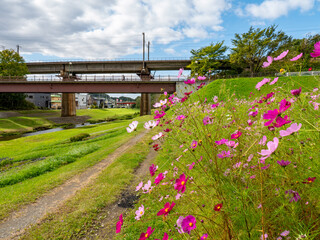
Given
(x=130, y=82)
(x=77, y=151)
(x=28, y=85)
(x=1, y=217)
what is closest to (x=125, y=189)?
(x=1, y=217)

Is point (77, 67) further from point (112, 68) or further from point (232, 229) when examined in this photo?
point (232, 229)

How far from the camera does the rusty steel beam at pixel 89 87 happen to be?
1230 inches

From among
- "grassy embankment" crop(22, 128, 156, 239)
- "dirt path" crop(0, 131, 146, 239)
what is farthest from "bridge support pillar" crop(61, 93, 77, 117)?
"grassy embankment" crop(22, 128, 156, 239)

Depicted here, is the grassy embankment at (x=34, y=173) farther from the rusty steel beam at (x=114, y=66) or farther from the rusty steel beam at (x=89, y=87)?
the rusty steel beam at (x=114, y=66)

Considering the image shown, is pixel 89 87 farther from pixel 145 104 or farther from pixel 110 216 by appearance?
pixel 110 216

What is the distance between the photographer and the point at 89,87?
33188 mm

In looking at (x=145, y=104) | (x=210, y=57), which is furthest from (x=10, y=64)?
(x=210, y=57)

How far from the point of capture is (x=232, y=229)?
5.10 feet

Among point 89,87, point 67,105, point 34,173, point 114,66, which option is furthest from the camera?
point 114,66

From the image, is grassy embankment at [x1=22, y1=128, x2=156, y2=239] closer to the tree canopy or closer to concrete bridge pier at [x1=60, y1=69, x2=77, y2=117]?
concrete bridge pier at [x1=60, y1=69, x2=77, y2=117]

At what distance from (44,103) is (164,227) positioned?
78949 mm

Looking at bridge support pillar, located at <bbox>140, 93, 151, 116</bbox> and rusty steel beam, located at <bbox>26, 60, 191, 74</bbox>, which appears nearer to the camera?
rusty steel beam, located at <bbox>26, 60, 191, 74</bbox>

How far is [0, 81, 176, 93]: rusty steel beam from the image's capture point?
31234mm

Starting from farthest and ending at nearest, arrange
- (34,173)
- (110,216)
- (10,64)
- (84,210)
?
(10,64) < (34,173) < (84,210) < (110,216)
